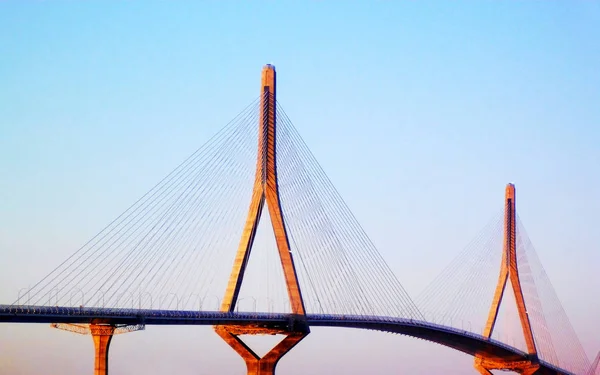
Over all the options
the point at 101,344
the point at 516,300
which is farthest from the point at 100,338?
the point at 516,300

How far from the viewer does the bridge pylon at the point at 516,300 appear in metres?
102

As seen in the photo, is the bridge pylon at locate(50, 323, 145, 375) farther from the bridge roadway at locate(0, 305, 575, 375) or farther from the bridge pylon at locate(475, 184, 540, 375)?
the bridge pylon at locate(475, 184, 540, 375)

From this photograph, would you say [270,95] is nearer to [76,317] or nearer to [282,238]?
[282,238]

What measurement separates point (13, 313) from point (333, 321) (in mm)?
28507

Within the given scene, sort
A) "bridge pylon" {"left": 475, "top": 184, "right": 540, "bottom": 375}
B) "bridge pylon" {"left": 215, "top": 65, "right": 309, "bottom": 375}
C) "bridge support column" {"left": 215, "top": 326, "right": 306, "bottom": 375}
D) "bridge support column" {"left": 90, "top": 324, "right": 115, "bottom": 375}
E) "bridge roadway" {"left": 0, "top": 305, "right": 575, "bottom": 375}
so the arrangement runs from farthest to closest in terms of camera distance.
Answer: "bridge pylon" {"left": 475, "top": 184, "right": 540, "bottom": 375} < "bridge support column" {"left": 215, "top": 326, "right": 306, "bottom": 375} < "bridge pylon" {"left": 215, "top": 65, "right": 309, "bottom": 375} < "bridge support column" {"left": 90, "top": 324, "right": 115, "bottom": 375} < "bridge roadway" {"left": 0, "top": 305, "right": 575, "bottom": 375}

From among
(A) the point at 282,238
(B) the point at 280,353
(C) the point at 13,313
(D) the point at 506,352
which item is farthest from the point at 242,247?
(D) the point at 506,352

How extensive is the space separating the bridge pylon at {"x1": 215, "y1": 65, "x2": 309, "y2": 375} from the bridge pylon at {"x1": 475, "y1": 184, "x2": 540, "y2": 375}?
3175 cm

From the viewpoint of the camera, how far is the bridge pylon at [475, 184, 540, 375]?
102 m

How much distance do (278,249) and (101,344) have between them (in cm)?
1404

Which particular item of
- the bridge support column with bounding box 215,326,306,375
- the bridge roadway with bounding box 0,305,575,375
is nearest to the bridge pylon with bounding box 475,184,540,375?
the bridge roadway with bounding box 0,305,575,375

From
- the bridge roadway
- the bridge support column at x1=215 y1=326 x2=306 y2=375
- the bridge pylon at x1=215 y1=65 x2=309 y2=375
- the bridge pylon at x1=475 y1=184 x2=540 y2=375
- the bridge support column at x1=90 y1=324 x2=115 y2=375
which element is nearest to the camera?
the bridge roadway

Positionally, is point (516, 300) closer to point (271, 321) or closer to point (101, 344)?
point (271, 321)

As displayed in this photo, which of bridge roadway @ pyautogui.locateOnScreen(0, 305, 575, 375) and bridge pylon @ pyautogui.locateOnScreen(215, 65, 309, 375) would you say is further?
bridge pylon @ pyautogui.locateOnScreen(215, 65, 309, 375)

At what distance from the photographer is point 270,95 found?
7431 centimetres
